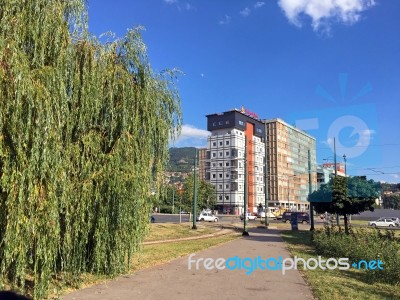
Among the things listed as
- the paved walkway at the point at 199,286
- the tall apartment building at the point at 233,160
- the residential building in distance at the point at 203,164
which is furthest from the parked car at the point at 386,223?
the residential building in distance at the point at 203,164

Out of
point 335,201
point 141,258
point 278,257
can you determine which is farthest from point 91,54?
point 335,201

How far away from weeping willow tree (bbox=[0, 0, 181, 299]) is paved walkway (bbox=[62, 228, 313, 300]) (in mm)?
810

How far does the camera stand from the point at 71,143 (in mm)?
8703

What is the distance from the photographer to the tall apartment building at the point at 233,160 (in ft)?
334

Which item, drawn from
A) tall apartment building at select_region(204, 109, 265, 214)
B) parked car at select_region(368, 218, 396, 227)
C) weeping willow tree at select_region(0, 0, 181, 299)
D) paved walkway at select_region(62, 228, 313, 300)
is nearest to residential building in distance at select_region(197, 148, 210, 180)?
tall apartment building at select_region(204, 109, 265, 214)

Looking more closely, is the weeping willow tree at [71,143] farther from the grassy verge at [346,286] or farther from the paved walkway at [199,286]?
the grassy verge at [346,286]

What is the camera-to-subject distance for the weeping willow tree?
21.4 feet

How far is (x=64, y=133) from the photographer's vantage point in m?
8.46

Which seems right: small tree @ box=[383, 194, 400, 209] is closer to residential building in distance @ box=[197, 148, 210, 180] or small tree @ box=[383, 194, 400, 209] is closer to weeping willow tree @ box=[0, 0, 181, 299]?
residential building in distance @ box=[197, 148, 210, 180]

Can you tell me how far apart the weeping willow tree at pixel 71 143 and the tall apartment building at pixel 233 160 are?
88.5 meters

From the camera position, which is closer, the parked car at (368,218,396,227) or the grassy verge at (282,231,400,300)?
the grassy verge at (282,231,400,300)

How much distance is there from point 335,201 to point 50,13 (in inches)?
847

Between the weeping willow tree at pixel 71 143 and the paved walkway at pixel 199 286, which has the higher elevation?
the weeping willow tree at pixel 71 143

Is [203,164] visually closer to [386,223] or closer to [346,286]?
[386,223]
